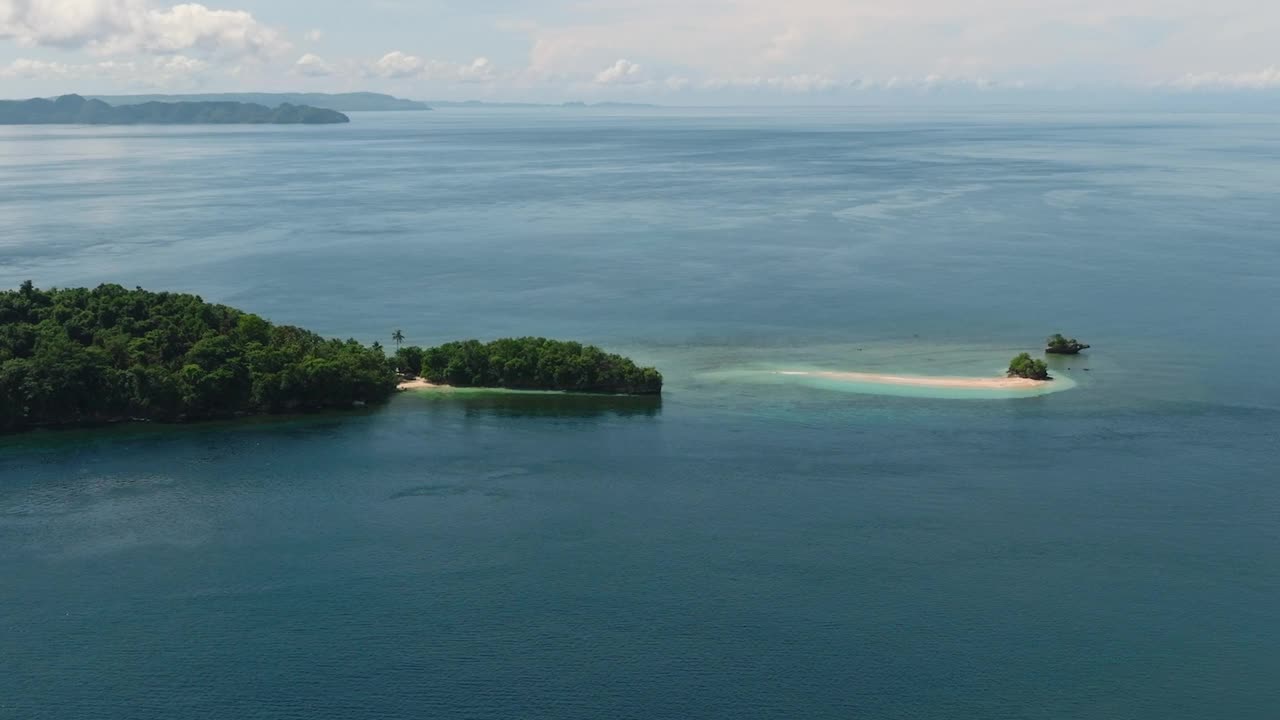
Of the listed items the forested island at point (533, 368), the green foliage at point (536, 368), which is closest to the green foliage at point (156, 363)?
the forested island at point (533, 368)

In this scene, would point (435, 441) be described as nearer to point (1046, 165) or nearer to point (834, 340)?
point (834, 340)

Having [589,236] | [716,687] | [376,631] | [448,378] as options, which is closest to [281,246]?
[589,236]

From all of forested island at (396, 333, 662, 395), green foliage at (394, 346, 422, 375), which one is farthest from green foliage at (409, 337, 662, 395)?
green foliage at (394, 346, 422, 375)

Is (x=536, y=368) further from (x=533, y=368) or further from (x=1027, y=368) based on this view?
(x=1027, y=368)

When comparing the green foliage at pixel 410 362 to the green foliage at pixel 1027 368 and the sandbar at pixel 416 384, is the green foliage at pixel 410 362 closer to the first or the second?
the sandbar at pixel 416 384

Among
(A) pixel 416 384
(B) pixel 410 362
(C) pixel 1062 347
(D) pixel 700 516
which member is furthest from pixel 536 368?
(C) pixel 1062 347

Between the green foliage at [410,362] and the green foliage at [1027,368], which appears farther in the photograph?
the green foliage at [410,362]

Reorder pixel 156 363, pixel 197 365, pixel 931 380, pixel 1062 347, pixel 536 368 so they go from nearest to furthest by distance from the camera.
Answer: pixel 197 365, pixel 156 363, pixel 536 368, pixel 931 380, pixel 1062 347
